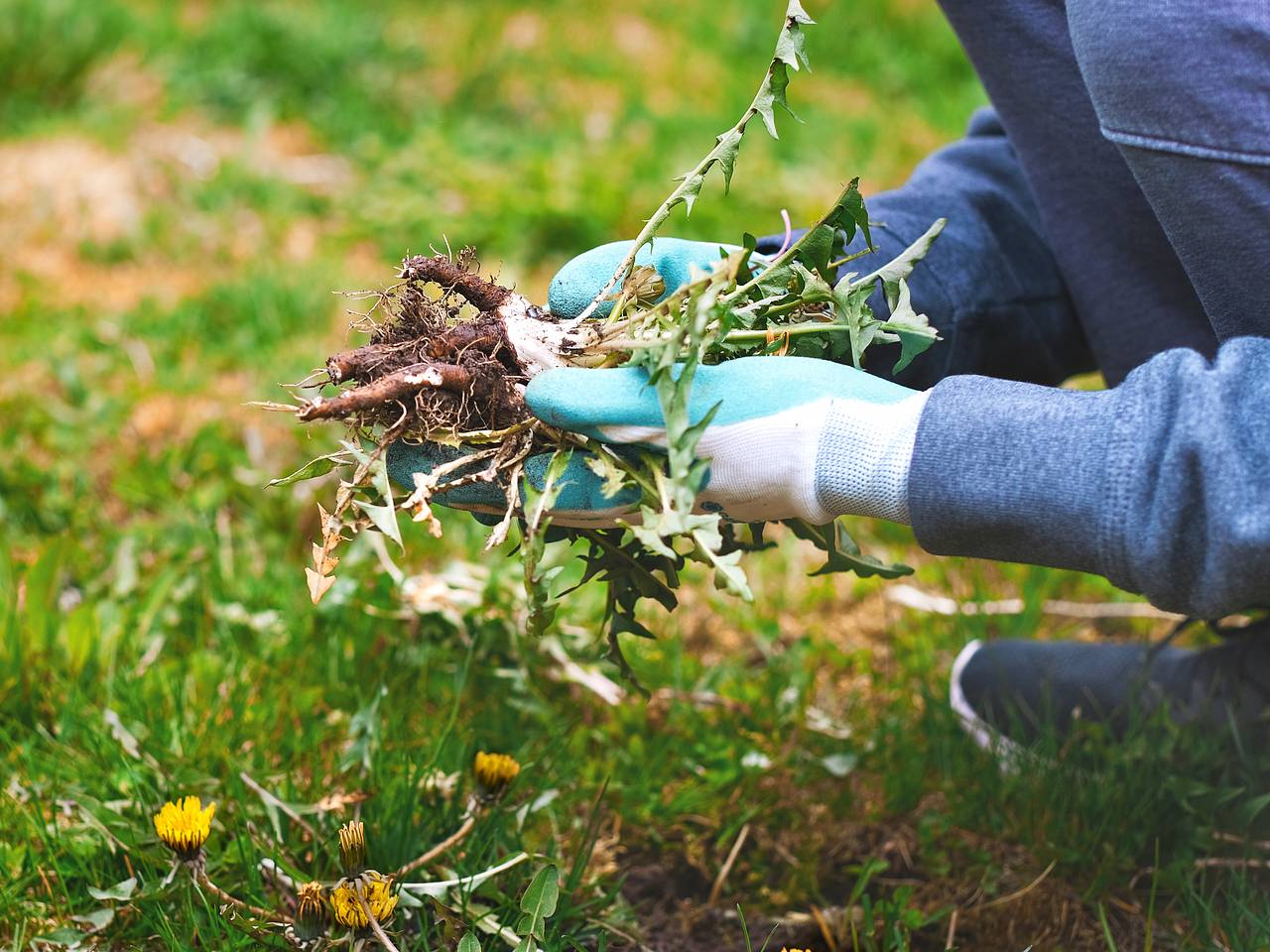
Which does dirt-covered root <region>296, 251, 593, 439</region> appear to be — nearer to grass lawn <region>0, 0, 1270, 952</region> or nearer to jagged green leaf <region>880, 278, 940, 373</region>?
grass lawn <region>0, 0, 1270, 952</region>

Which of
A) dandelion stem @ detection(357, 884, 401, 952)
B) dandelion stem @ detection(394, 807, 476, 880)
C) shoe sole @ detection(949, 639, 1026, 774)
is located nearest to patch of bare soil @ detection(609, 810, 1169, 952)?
shoe sole @ detection(949, 639, 1026, 774)

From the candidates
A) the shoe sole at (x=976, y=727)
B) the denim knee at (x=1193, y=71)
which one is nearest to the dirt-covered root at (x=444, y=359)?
the denim knee at (x=1193, y=71)

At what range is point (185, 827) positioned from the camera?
1.38m

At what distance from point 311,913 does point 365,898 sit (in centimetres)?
6

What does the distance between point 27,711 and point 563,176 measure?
2.34 m

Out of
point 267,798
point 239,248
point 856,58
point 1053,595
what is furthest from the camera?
point 856,58

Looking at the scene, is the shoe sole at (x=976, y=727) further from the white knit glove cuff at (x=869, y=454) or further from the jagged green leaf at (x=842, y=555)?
the white knit glove cuff at (x=869, y=454)

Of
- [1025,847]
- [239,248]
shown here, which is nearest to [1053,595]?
[1025,847]

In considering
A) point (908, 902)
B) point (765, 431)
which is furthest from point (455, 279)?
point (908, 902)

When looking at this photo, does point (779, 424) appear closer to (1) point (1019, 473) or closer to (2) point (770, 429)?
(2) point (770, 429)

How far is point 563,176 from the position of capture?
3.69 m

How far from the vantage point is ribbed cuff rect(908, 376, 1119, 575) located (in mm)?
1225

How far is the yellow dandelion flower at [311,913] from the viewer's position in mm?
1332

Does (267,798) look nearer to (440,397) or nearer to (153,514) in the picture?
(440,397)
